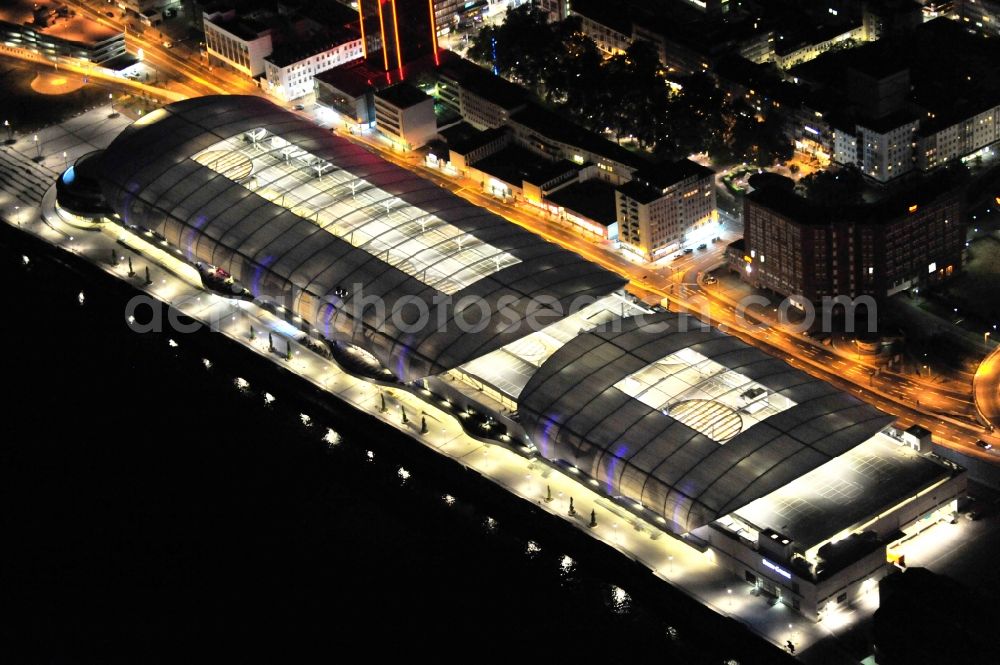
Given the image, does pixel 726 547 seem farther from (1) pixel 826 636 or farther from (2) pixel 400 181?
(2) pixel 400 181

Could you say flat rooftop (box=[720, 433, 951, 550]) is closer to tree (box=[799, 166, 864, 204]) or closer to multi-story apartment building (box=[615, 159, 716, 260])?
tree (box=[799, 166, 864, 204])

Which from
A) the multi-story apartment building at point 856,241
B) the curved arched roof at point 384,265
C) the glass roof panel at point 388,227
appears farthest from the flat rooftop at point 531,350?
the multi-story apartment building at point 856,241

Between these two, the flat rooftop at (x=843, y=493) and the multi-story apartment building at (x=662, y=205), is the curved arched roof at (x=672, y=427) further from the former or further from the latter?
the multi-story apartment building at (x=662, y=205)

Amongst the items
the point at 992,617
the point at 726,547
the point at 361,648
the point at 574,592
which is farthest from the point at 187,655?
the point at 992,617

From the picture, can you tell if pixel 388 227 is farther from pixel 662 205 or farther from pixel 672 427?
pixel 672 427

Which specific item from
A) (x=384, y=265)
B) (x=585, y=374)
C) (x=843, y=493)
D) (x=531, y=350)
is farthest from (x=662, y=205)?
(x=843, y=493)

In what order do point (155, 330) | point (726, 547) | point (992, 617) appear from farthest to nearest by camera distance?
1. point (155, 330)
2. point (726, 547)
3. point (992, 617)
